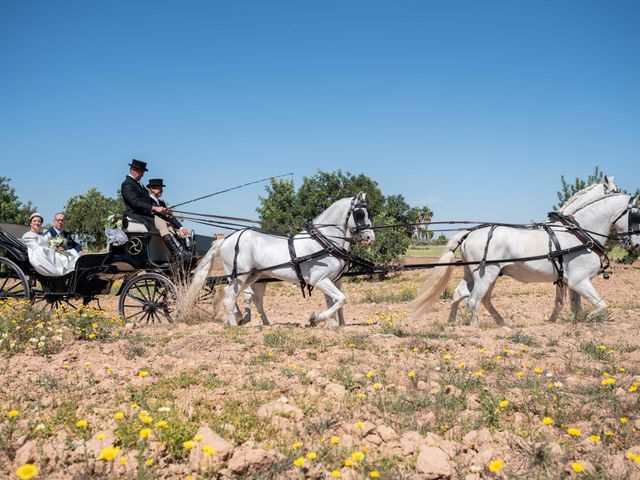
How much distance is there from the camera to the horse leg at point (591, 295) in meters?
7.49

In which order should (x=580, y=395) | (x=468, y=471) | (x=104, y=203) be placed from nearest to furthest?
(x=468, y=471)
(x=580, y=395)
(x=104, y=203)

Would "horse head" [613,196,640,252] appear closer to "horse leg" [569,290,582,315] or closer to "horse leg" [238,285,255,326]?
"horse leg" [569,290,582,315]

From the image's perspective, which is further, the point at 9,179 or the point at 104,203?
the point at 104,203

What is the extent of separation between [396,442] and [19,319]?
494cm

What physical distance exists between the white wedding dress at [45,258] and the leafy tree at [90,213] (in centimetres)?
3995

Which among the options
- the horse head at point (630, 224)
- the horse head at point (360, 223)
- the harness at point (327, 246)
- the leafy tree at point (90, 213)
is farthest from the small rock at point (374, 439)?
the leafy tree at point (90, 213)

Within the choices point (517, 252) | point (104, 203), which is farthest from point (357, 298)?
point (104, 203)

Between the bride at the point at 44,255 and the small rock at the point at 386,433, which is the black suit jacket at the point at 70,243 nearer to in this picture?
the bride at the point at 44,255

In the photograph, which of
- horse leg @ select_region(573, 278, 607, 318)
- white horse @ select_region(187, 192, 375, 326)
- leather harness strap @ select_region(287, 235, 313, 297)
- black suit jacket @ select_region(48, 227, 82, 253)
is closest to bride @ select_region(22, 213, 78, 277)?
black suit jacket @ select_region(48, 227, 82, 253)

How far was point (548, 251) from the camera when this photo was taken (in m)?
7.83

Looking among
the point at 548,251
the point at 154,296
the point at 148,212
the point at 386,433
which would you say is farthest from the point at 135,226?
the point at 548,251

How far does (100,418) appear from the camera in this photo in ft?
12.2

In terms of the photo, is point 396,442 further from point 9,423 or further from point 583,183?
point 583,183

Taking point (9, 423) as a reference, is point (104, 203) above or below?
above
